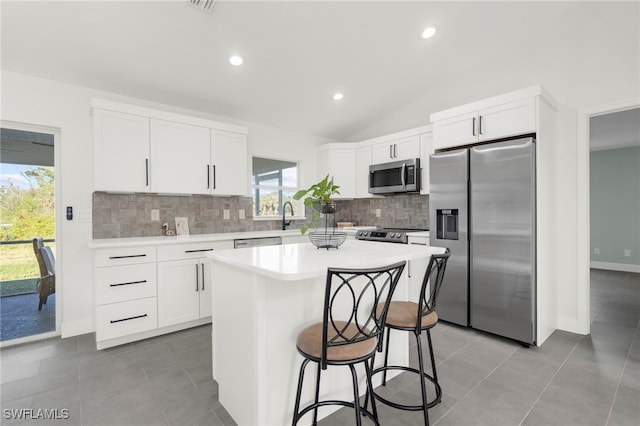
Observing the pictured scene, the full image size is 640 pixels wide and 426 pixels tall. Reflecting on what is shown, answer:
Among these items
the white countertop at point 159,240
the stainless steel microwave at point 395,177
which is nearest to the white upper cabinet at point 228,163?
the white countertop at point 159,240

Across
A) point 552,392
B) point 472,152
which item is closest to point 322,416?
point 552,392

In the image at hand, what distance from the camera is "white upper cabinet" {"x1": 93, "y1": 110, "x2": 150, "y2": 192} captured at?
9.48 feet

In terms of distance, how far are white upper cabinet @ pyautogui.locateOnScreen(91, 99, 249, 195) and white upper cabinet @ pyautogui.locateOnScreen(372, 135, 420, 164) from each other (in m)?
1.84

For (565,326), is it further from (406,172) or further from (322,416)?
(322,416)

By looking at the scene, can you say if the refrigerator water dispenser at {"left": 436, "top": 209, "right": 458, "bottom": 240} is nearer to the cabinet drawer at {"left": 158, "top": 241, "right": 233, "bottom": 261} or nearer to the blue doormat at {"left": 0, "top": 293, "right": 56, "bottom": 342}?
the cabinet drawer at {"left": 158, "top": 241, "right": 233, "bottom": 261}

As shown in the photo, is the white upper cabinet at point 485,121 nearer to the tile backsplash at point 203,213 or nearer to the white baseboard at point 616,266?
the tile backsplash at point 203,213

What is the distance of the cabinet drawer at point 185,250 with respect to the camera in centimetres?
293

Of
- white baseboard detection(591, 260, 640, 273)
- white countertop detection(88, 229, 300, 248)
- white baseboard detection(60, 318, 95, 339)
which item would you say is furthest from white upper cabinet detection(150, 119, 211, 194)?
white baseboard detection(591, 260, 640, 273)

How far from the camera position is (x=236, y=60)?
119 inches

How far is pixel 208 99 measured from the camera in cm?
355

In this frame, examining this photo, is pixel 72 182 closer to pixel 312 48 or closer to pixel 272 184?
pixel 272 184

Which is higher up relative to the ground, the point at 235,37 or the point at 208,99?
the point at 235,37

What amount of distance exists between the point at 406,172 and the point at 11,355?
4234 mm

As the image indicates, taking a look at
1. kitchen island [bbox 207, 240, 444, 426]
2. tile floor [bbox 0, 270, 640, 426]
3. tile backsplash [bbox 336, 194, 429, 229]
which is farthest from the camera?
tile backsplash [bbox 336, 194, 429, 229]
